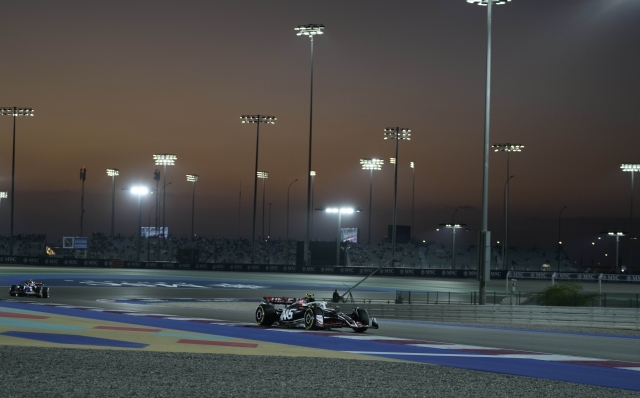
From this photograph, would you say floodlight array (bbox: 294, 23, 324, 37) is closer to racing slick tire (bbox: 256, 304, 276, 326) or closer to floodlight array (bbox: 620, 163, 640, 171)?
racing slick tire (bbox: 256, 304, 276, 326)

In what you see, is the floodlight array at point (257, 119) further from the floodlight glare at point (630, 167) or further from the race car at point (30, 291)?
the race car at point (30, 291)

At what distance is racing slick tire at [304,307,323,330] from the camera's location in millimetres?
19228

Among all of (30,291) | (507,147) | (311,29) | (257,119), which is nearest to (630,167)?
(507,147)

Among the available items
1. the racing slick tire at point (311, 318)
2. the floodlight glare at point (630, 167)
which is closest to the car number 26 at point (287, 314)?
the racing slick tire at point (311, 318)

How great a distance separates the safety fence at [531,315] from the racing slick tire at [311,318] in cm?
883

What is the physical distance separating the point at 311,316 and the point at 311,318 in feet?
0.16

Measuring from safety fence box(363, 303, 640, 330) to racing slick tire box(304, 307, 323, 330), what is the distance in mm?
8834

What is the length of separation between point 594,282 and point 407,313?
54.4 meters

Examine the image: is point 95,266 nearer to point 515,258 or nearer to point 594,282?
point 594,282

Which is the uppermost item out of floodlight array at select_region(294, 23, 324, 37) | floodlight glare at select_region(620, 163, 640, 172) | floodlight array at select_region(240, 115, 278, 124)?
floodlight array at select_region(294, 23, 324, 37)

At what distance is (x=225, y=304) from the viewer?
35.3 meters

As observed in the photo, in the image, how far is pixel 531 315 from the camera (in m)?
26.8

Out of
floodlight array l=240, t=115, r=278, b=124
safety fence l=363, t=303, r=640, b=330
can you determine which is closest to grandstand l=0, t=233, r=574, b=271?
floodlight array l=240, t=115, r=278, b=124

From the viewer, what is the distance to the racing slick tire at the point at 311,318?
19228 mm
